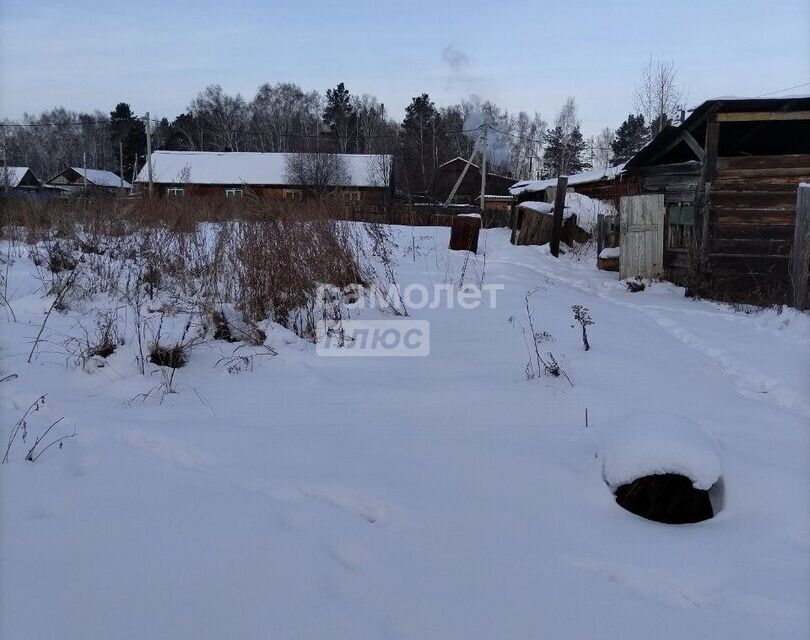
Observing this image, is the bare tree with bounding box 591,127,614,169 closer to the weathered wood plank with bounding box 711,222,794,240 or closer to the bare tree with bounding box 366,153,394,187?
the bare tree with bounding box 366,153,394,187

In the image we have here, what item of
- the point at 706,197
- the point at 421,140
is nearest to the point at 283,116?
the point at 421,140

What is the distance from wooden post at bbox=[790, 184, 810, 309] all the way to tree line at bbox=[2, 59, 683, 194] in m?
35.5

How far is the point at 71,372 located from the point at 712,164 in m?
9.53

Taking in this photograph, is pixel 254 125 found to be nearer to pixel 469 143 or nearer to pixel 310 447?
pixel 469 143

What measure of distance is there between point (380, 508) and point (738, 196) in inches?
361

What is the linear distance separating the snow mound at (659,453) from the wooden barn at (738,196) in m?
6.78

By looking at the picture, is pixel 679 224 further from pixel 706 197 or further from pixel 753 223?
pixel 753 223

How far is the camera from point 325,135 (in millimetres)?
53250

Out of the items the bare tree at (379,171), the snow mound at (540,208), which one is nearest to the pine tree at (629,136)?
the bare tree at (379,171)

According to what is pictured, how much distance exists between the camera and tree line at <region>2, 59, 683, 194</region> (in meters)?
49.3

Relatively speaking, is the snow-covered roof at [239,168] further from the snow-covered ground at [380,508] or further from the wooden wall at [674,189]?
the snow-covered ground at [380,508]

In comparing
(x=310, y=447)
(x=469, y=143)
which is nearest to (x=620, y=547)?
(x=310, y=447)

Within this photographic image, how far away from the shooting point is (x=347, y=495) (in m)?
2.40

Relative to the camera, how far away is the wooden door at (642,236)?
10906 millimetres
